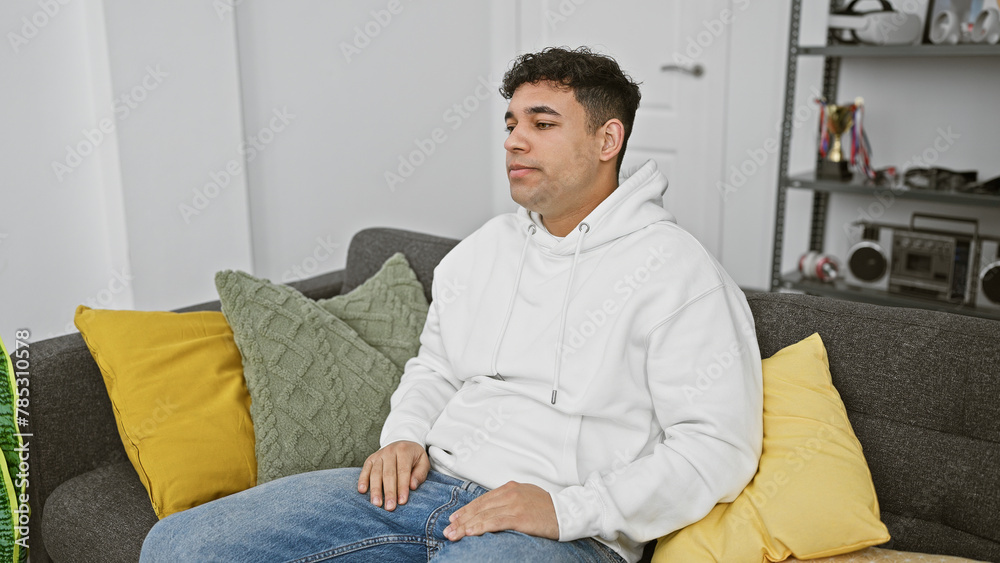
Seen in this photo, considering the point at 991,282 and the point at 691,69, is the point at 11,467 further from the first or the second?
the point at 691,69

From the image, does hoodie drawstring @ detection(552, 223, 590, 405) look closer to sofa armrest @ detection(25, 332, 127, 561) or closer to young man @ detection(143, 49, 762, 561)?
young man @ detection(143, 49, 762, 561)

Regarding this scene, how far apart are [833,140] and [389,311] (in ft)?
6.19

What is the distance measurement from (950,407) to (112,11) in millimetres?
2282

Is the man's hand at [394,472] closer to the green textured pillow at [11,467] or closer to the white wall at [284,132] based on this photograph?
the green textured pillow at [11,467]

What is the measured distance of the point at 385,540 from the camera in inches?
48.7

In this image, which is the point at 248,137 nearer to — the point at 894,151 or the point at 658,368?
the point at 658,368

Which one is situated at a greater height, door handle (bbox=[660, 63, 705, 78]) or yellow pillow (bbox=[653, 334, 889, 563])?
door handle (bbox=[660, 63, 705, 78])

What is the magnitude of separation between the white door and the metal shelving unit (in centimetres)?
46

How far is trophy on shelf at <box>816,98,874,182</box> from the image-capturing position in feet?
9.12

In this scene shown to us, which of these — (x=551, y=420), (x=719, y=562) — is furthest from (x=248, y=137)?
(x=719, y=562)

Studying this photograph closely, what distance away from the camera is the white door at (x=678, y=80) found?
3346mm

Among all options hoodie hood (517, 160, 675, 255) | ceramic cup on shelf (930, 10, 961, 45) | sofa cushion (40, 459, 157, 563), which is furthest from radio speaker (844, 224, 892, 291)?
sofa cushion (40, 459, 157, 563)

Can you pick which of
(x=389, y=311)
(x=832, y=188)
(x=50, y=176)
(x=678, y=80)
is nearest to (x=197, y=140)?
(x=50, y=176)

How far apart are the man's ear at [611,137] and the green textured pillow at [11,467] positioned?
3.63 feet
